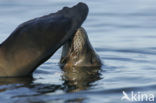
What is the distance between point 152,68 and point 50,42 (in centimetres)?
189

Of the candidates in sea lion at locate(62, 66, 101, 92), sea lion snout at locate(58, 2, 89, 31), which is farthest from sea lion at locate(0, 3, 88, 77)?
sea lion at locate(62, 66, 101, 92)

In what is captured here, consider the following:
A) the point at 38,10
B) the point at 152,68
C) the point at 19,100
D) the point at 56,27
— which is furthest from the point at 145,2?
the point at 19,100

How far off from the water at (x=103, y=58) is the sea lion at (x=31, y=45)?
0.70 ft

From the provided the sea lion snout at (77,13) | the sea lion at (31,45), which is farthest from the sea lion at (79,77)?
the sea lion snout at (77,13)

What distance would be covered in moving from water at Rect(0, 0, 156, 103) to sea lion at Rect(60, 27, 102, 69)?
20 centimetres

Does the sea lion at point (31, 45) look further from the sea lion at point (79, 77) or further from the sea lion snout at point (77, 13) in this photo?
the sea lion at point (79, 77)

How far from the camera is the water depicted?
8.14 meters

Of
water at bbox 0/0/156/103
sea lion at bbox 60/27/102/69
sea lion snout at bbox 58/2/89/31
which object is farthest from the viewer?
sea lion at bbox 60/27/102/69

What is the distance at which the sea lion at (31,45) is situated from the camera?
855 centimetres

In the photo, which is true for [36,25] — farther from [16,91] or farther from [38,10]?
[38,10]

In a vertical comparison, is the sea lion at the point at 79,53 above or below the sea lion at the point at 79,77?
above

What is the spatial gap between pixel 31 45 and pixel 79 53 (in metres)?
1.41

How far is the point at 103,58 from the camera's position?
10758 mm

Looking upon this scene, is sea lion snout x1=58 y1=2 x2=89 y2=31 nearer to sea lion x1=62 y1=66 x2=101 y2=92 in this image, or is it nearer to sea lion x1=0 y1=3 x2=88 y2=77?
sea lion x1=0 y1=3 x2=88 y2=77
